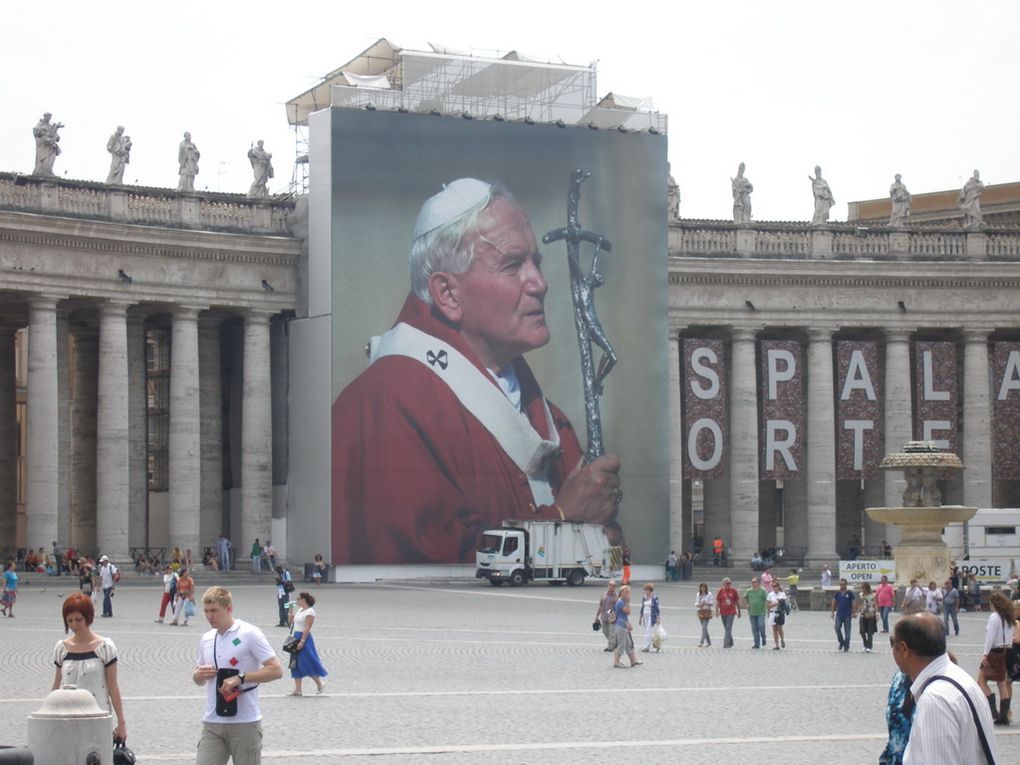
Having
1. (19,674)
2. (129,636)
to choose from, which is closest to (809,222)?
(129,636)

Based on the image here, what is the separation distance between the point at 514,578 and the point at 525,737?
4515 cm

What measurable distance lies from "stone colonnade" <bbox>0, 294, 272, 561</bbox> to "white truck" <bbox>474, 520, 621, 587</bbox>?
9136 millimetres

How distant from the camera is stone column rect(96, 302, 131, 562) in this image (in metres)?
68.3

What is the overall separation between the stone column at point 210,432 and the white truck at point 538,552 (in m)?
11.3

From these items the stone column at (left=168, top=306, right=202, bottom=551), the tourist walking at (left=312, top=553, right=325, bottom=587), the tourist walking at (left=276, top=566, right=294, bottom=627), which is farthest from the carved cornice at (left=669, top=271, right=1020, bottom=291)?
the tourist walking at (left=276, top=566, right=294, bottom=627)

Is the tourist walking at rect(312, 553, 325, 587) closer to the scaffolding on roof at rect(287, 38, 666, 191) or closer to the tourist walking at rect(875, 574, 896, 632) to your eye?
the scaffolding on roof at rect(287, 38, 666, 191)

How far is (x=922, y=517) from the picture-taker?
54.4 meters

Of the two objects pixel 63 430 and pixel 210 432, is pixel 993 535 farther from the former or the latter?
pixel 63 430

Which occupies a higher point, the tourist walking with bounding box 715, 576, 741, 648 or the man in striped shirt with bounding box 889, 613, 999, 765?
the man in striped shirt with bounding box 889, 613, 999, 765

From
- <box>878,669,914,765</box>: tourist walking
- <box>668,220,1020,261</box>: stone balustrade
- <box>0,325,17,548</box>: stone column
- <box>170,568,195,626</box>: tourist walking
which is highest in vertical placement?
<box>668,220,1020,261</box>: stone balustrade

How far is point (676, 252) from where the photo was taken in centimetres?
7875

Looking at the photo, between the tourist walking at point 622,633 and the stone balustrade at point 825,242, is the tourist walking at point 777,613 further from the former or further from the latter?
the stone balustrade at point 825,242

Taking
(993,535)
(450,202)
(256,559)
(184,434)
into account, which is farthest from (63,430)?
(993,535)

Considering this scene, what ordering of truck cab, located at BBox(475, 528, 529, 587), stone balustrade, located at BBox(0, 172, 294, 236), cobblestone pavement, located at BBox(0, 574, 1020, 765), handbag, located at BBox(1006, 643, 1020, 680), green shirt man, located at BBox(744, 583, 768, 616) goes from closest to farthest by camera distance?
cobblestone pavement, located at BBox(0, 574, 1020, 765) → handbag, located at BBox(1006, 643, 1020, 680) → green shirt man, located at BBox(744, 583, 768, 616) → stone balustrade, located at BBox(0, 172, 294, 236) → truck cab, located at BBox(475, 528, 529, 587)
